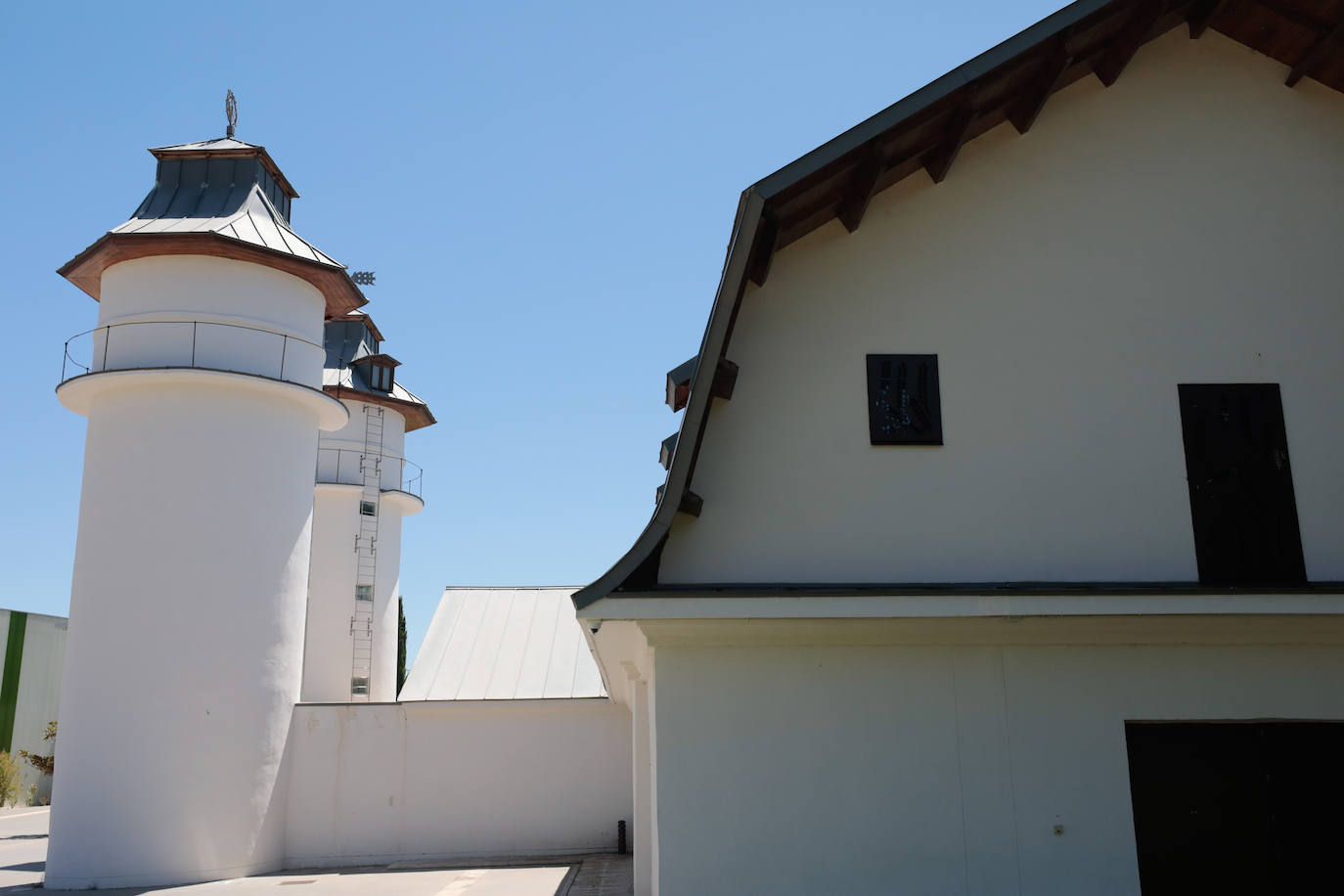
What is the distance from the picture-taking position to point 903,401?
30.8ft

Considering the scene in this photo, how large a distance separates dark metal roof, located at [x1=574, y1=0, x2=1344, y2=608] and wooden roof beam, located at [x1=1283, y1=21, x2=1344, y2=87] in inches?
0.4

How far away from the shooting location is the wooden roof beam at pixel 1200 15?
391 inches

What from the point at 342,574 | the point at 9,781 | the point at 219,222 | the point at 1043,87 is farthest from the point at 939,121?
the point at 9,781

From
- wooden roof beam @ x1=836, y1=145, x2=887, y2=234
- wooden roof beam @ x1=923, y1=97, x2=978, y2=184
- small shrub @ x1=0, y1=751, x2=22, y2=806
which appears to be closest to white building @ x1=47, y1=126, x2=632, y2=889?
wooden roof beam @ x1=836, y1=145, x2=887, y2=234

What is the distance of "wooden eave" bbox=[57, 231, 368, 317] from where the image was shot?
63.7 ft

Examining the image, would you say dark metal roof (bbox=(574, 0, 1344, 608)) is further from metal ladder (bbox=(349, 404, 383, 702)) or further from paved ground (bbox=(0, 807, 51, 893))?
metal ladder (bbox=(349, 404, 383, 702))

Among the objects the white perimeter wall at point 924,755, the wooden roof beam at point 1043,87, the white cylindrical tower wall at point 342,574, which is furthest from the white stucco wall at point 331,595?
the wooden roof beam at point 1043,87

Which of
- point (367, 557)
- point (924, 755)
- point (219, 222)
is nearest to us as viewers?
point (924, 755)

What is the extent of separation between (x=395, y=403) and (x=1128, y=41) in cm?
2617

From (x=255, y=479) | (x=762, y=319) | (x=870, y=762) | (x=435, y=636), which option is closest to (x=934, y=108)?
(x=762, y=319)

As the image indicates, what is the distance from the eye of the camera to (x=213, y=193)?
21.6 m

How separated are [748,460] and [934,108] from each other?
3.28 m

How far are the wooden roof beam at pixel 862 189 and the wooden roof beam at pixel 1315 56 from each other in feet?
13.2

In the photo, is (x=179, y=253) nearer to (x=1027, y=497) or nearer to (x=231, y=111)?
(x=231, y=111)
